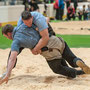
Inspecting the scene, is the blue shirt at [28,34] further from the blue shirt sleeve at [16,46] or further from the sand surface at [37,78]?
the sand surface at [37,78]

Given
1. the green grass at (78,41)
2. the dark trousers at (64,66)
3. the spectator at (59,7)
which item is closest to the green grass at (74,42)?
the green grass at (78,41)

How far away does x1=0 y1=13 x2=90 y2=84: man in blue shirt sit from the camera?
4.94 metres

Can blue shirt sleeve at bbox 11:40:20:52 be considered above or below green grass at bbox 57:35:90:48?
above

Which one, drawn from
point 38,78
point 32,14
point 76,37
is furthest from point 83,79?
point 76,37

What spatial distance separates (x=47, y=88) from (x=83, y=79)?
1.05 metres

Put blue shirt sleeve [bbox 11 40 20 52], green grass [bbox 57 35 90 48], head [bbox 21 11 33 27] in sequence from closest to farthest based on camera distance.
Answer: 1. head [bbox 21 11 33 27]
2. blue shirt sleeve [bbox 11 40 20 52]
3. green grass [bbox 57 35 90 48]

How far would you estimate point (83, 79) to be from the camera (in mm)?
5641

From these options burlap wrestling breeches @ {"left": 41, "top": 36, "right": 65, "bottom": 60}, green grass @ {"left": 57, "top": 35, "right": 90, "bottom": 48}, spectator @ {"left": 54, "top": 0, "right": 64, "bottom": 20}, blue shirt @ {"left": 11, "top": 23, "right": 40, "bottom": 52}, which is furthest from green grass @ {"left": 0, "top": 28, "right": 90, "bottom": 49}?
spectator @ {"left": 54, "top": 0, "right": 64, "bottom": 20}

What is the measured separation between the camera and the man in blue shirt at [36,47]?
16.2 ft

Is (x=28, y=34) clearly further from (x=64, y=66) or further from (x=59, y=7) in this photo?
(x=59, y=7)

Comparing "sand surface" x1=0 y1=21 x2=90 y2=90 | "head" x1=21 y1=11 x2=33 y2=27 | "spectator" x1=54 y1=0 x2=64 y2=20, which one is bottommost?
"spectator" x1=54 y1=0 x2=64 y2=20

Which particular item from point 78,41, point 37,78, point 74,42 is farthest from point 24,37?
point 78,41

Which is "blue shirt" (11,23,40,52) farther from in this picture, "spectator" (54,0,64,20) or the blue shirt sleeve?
"spectator" (54,0,64,20)

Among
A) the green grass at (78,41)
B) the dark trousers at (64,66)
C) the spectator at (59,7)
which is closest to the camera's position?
the dark trousers at (64,66)
